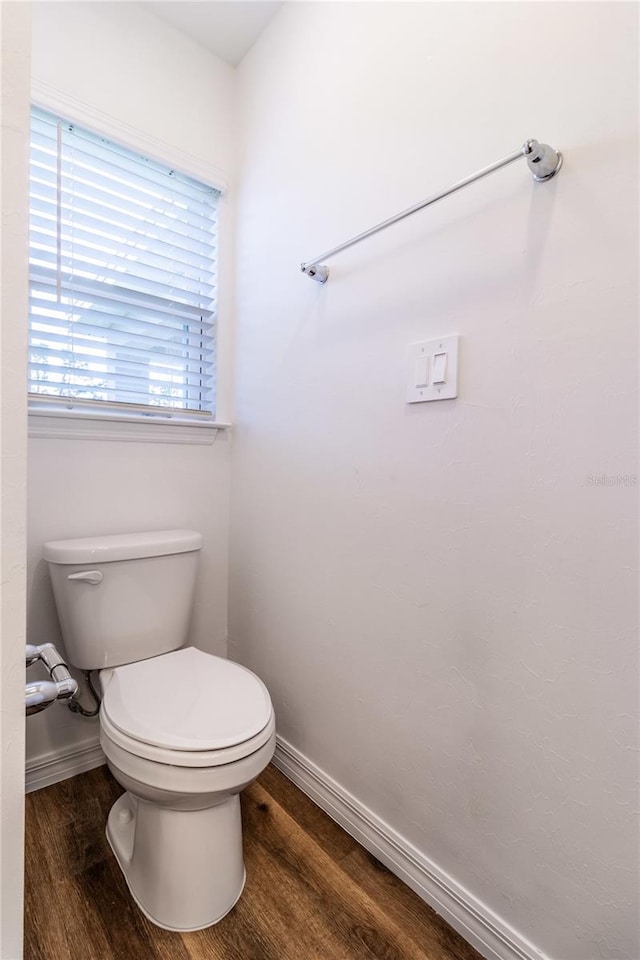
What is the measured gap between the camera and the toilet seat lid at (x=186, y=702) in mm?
938

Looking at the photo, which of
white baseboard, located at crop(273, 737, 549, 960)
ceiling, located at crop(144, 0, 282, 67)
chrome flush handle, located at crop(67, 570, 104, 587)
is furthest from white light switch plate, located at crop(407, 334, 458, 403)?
ceiling, located at crop(144, 0, 282, 67)

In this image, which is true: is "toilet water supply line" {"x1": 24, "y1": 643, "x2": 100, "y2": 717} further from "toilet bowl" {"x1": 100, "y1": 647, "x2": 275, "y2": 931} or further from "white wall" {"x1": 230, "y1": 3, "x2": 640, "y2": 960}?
"white wall" {"x1": 230, "y1": 3, "x2": 640, "y2": 960}

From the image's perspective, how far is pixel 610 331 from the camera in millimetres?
756

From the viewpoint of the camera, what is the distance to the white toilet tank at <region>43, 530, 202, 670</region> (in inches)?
49.0

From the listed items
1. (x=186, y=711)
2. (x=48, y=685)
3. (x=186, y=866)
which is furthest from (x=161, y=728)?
(x=48, y=685)

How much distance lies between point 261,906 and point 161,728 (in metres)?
0.47

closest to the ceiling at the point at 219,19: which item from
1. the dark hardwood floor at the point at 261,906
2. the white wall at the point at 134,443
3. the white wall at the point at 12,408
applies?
the white wall at the point at 134,443

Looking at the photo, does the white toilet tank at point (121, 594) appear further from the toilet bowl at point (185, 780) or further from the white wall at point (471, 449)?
the white wall at point (471, 449)

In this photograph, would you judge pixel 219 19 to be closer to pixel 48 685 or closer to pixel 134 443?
pixel 134 443

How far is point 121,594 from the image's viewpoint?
1.30 meters

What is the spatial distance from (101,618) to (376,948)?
0.96 m

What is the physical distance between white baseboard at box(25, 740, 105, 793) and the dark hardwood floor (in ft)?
0.28

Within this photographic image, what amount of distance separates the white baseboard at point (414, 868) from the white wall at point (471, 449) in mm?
27

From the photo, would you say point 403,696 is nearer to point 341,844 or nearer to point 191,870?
point 341,844
